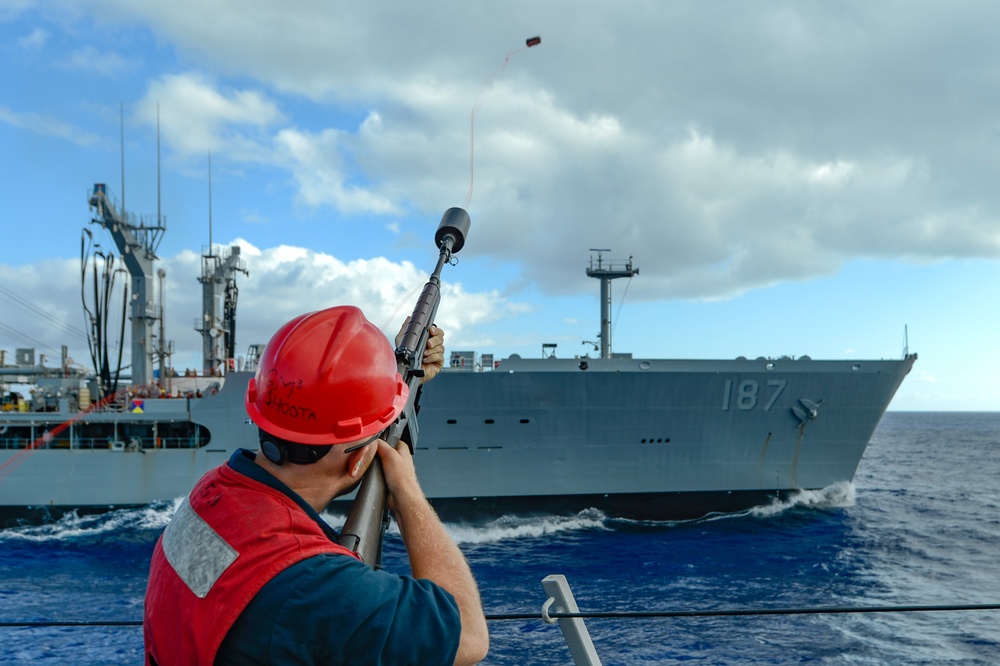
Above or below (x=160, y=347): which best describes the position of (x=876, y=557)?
below

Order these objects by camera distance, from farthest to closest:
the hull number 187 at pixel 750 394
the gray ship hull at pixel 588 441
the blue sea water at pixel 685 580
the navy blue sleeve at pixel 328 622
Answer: the hull number 187 at pixel 750 394 < the gray ship hull at pixel 588 441 < the blue sea water at pixel 685 580 < the navy blue sleeve at pixel 328 622

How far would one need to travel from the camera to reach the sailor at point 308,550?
1.13 metres

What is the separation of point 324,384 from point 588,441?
1785cm

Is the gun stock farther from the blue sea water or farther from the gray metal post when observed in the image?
the blue sea water

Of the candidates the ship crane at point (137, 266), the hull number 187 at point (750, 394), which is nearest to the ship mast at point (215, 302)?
the ship crane at point (137, 266)

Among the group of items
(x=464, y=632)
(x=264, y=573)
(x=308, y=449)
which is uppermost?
(x=308, y=449)

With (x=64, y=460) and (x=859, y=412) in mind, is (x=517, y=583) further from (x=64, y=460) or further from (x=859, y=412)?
(x=64, y=460)

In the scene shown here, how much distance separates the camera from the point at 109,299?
24.8 meters

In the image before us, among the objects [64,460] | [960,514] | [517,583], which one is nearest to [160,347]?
[64,460]

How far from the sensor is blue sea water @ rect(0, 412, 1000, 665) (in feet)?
34.7

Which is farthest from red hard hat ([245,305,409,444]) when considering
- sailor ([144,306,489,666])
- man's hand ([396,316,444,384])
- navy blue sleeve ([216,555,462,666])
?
man's hand ([396,316,444,384])

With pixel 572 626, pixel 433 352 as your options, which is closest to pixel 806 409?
pixel 572 626

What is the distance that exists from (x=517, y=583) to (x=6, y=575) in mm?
11508

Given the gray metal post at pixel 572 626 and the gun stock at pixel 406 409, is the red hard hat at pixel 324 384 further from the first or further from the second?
the gray metal post at pixel 572 626
